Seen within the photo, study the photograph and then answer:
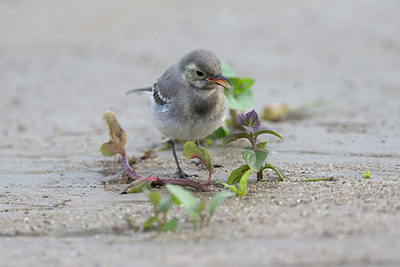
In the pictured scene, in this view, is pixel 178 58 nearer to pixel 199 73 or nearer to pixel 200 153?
pixel 199 73

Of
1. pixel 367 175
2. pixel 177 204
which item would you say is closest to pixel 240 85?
pixel 367 175

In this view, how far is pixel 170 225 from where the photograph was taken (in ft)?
13.9

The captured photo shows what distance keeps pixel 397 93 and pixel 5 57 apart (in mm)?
9069

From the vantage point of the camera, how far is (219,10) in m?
14.9

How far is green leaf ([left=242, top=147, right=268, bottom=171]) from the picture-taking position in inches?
203

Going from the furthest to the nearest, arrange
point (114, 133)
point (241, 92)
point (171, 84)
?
point (241, 92)
point (171, 84)
point (114, 133)

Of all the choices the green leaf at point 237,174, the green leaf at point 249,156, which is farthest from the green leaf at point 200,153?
the green leaf at point 249,156

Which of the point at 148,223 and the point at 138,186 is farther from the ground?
the point at 138,186

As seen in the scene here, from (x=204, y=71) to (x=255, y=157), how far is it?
135 cm

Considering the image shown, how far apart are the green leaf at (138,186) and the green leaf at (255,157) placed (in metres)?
1.03

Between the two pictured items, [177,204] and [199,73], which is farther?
[199,73]

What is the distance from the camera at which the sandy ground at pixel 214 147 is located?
13.0 ft

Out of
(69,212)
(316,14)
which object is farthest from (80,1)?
(69,212)

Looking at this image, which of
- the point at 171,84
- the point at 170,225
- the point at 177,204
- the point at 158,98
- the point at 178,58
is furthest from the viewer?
the point at 178,58
